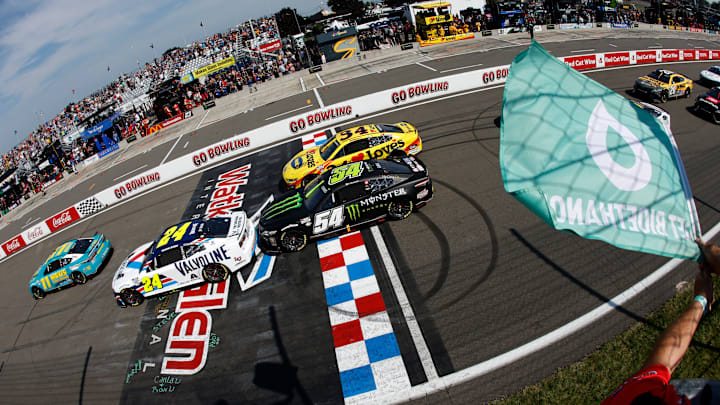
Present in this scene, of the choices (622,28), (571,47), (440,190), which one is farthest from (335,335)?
(622,28)

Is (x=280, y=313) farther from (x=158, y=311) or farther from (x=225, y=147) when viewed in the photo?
(x=225, y=147)

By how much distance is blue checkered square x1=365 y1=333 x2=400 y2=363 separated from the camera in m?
6.62

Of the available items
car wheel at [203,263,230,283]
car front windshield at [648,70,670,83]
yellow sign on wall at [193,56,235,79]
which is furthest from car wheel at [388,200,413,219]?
yellow sign on wall at [193,56,235,79]

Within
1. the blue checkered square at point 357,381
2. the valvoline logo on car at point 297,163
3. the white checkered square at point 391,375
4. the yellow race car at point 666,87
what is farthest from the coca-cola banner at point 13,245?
the yellow race car at point 666,87

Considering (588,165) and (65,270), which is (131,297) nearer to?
(65,270)

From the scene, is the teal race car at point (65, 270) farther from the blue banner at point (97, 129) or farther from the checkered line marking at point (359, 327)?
the blue banner at point (97, 129)

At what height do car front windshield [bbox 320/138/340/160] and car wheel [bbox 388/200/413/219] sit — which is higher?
car front windshield [bbox 320/138/340/160]

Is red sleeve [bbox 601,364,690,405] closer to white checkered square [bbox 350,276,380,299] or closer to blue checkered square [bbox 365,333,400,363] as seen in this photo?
blue checkered square [bbox 365,333,400,363]

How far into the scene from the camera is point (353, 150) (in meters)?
12.3

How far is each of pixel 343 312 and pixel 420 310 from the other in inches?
67.5

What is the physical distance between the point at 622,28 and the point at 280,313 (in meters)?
46.4

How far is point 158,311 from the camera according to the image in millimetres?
9109

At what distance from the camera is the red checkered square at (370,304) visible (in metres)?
7.58

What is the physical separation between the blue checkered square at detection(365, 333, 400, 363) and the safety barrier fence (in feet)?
45.2
